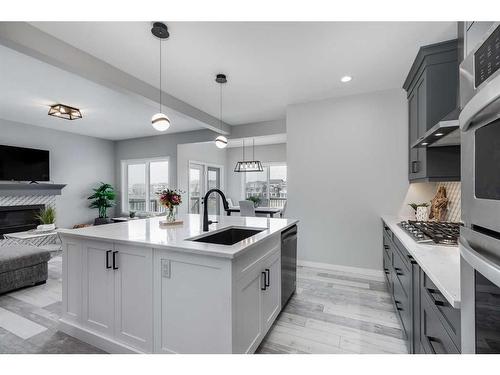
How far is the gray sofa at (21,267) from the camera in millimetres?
2891

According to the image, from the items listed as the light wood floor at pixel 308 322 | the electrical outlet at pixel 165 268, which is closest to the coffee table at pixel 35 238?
the light wood floor at pixel 308 322

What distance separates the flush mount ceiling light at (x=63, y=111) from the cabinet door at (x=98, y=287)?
10.6 feet

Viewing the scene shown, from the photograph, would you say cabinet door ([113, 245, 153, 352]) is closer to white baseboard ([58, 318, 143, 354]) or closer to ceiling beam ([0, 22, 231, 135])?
white baseboard ([58, 318, 143, 354])

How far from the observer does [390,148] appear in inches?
134

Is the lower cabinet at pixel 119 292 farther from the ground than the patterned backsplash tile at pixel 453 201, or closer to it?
closer to it

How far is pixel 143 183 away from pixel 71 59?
493 cm

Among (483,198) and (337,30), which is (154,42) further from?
(483,198)

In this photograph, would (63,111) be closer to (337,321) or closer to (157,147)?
(157,147)

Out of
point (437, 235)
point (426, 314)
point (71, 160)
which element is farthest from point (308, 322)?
point (71, 160)

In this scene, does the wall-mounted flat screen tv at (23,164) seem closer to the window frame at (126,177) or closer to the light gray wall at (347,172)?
the window frame at (126,177)

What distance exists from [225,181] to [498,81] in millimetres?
8108

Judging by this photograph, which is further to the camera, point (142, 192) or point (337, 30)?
point (142, 192)

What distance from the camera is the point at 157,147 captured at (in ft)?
21.2
